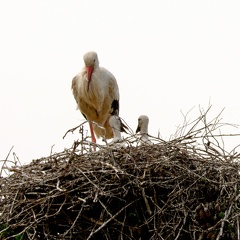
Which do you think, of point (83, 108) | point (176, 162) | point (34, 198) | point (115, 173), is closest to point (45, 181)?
point (34, 198)

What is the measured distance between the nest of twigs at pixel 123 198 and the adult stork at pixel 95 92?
2443mm

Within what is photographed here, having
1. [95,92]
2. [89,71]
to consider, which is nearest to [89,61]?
[89,71]

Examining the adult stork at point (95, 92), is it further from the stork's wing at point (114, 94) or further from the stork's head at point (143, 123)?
the stork's head at point (143, 123)

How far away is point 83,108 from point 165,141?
2.79 metres

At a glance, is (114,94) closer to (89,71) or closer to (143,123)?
(89,71)

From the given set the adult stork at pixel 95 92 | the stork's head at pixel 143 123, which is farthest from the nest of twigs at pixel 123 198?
the adult stork at pixel 95 92

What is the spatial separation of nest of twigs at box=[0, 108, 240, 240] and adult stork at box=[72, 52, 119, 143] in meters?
2.44

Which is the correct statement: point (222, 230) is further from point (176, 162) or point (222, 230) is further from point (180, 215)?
point (176, 162)

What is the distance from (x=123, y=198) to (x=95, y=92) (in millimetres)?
2859

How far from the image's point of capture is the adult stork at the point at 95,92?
23.1ft

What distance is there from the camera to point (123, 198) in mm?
4359

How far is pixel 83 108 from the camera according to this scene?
739 centimetres

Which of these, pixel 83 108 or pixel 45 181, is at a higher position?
pixel 83 108

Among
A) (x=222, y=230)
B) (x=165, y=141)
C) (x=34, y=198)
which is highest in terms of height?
(x=165, y=141)
